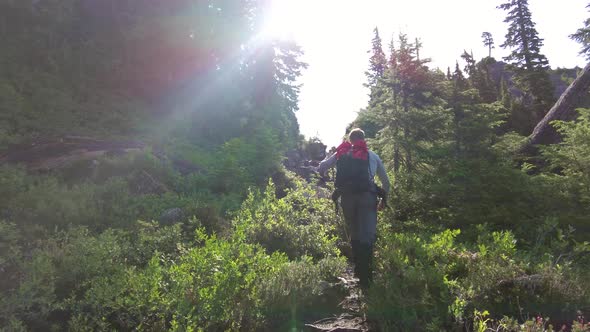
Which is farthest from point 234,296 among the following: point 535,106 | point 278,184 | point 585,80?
point 535,106

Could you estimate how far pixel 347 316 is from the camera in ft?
13.6

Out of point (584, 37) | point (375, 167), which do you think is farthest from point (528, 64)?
point (375, 167)

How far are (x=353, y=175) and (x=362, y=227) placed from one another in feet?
2.47

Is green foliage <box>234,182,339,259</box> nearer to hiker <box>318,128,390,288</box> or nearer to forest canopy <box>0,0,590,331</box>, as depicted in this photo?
forest canopy <box>0,0,590,331</box>

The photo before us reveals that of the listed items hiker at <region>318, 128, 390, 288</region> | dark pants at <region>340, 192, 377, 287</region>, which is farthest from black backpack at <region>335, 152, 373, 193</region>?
dark pants at <region>340, 192, 377, 287</region>

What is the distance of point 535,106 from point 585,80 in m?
10.7

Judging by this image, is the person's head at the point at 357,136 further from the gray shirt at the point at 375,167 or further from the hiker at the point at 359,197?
the gray shirt at the point at 375,167

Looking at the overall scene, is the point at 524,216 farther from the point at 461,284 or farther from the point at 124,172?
the point at 124,172

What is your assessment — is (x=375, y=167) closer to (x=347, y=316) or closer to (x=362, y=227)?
(x=362, y=227)

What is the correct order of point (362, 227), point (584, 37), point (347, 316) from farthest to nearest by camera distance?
point (584, 37), point (362, 227), point (347, 316)

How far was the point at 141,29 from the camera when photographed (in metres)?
20.5

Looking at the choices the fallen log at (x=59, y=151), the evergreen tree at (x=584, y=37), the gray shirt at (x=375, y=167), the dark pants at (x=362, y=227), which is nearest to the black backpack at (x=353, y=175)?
the dark pants at (x=362, y=227)

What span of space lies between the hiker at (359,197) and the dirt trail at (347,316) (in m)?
0.20

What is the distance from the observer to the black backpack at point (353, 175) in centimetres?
508
